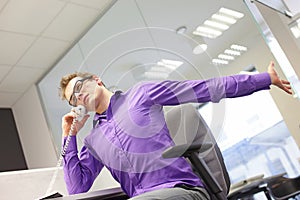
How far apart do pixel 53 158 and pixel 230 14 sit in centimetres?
236

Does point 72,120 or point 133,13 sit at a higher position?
point 133,13

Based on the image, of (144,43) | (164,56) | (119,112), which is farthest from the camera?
(144,43)

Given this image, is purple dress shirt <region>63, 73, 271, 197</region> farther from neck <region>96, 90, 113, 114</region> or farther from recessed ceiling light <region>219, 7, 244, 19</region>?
recessed ceiling light <region>219, 7, 244, 19</region>

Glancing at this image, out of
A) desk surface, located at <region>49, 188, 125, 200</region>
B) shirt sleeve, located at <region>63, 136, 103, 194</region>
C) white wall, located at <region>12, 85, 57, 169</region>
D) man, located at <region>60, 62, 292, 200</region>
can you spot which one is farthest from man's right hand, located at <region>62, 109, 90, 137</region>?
white wall, located at <region>12, 85, 57, 169</region>

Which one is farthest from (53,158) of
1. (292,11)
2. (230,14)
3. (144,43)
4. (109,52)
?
(292,11)

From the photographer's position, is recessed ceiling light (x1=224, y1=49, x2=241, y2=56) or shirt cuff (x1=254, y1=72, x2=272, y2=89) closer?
shirt cuff (x1=254, y1=72, x2=272, y2=89)

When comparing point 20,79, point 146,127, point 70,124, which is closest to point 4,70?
point 20,79

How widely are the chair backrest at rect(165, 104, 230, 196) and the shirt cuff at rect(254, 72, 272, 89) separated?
0.83 ft

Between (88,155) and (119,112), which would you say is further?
(88,155)

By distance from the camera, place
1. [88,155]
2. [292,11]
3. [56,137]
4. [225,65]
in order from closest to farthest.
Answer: [88,155]
[292,11]
[225,65]
[56,137]

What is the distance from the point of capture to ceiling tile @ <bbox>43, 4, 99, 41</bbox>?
3.10 m

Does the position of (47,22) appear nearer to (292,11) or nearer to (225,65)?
(225,65)

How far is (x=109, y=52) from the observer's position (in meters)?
3.00

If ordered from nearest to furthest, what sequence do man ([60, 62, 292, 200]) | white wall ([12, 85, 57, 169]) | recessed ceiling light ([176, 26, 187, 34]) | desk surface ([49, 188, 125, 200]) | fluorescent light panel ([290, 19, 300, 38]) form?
1. man ([60, 62, 292, 200])
2. desk surface ([49, 188, 125, 200])
3. fluorescent light panel ([290, 19, 300, 38])
4. recessed ceiling light ([176, 26, 187, 34])
5. white wall ([12, 85, 57, 169])
